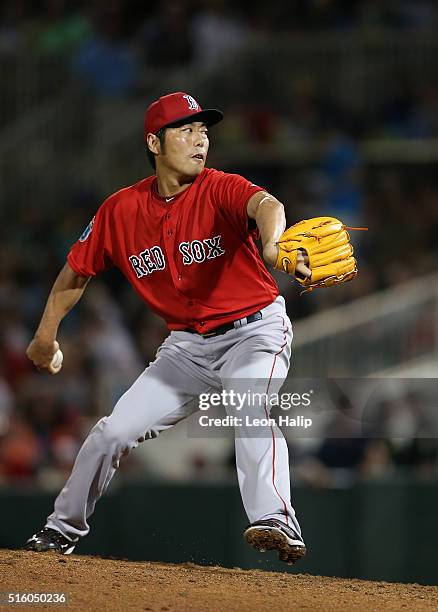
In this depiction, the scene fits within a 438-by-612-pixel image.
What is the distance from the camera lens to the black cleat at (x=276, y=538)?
5.16 meters

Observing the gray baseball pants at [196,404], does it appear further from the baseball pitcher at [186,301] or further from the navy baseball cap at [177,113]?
the navy baseball cap at [177,113]

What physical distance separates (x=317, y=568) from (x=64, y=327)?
3.73 metres

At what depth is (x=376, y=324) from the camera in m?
10.3

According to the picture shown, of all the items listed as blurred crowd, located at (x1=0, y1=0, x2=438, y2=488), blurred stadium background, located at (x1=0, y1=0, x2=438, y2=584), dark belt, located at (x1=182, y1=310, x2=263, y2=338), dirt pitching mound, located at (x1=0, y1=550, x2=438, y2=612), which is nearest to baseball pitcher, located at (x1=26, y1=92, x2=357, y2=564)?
dark belt, located at (x1=182, y1=310, x2=263, y2=338)

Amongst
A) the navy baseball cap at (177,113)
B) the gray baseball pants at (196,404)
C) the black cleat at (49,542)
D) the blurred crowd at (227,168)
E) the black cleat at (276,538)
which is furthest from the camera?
the blurred crowd at (227,168)

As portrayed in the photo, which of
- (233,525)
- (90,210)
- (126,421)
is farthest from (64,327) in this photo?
(126,421)

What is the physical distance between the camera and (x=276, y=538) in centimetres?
516

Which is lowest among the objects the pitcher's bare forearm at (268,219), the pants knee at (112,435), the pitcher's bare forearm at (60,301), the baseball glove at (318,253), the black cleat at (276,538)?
the black cleat at (276,538)

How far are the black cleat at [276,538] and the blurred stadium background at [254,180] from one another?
3.33 meters

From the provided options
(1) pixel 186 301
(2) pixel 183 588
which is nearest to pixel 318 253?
(1) pixel 186 301

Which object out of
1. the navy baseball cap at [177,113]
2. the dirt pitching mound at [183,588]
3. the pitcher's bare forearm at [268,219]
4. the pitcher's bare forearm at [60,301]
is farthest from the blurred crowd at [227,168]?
the pitcher's bare forearm at [268,219]

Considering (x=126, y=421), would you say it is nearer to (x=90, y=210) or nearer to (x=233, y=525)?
(x=233, y=525)

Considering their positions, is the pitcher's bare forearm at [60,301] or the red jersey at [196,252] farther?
the pitcher's bare forearm at [60,301]

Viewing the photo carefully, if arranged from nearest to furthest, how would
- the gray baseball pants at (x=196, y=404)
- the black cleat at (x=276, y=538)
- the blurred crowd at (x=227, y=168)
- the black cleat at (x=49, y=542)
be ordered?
the black cleat at (x=276, y=538) → the gray baseball pants at (x=196, y=404) → the black cleat at (x=49, y=542) → the blurred crowd at (x=227, y=168)
